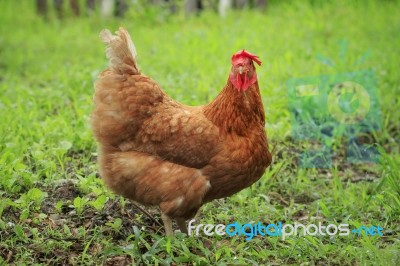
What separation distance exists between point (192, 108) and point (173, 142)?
411 mm

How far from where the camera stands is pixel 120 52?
4426 millimetres

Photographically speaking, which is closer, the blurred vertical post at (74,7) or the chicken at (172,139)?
the chicken at (172,139)

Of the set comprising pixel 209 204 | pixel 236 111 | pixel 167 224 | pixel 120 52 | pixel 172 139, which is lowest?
pixel 209 204

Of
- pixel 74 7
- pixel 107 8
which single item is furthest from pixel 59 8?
pixel 107 8

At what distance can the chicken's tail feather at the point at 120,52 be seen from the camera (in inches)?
173

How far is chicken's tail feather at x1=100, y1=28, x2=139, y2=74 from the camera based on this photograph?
4.39 metres

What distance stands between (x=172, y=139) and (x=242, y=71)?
67 centimetres

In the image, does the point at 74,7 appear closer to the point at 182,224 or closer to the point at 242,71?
the point at 182,224

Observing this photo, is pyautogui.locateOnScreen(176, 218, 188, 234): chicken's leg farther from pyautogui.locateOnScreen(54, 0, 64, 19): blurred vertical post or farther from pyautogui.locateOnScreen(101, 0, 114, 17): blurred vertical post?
pyautogui.locateOnScreen(54, 0, 64, 19): blurred vertical post

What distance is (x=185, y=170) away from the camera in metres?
4.20

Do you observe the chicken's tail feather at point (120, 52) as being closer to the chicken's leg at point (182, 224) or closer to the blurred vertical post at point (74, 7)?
the chicken's leg at point (182, 224)

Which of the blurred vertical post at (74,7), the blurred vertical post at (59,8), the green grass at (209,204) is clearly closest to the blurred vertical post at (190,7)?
the green grass at (209,204)

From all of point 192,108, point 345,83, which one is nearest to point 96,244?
point 192,108

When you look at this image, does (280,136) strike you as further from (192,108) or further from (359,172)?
(192,108)
